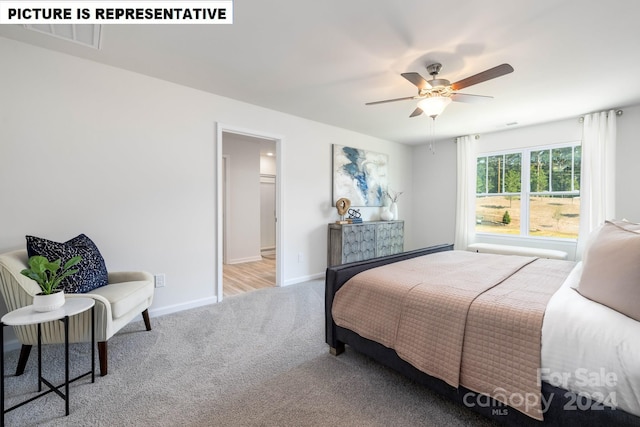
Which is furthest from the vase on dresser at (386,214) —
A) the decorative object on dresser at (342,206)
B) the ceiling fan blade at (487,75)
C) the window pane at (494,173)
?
the ceiling fan blade at (487,75)

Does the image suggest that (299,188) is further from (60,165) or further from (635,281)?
(635,281)

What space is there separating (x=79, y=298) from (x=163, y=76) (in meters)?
2.17

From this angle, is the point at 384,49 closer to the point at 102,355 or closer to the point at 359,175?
the point at 359,175

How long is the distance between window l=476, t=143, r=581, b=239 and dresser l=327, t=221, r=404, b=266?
1792mm

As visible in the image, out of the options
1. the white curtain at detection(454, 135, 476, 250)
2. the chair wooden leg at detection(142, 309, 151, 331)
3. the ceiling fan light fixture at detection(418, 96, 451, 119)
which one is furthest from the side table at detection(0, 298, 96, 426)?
the white curtain at detection(454, 135, 476, 250)

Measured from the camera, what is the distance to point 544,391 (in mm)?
1207

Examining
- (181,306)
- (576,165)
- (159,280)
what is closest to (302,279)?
(181,306)

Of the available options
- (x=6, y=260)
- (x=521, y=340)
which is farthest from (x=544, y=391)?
(x=6, y=260)

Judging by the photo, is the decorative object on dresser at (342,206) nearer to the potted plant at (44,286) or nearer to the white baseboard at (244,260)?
the white baseboard at (244,260)

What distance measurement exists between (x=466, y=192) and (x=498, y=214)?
0.64 metres

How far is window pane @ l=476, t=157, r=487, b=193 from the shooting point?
499 centimetres

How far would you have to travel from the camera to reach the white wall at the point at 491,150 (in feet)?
11.5

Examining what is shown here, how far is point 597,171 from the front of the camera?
366 centimetres

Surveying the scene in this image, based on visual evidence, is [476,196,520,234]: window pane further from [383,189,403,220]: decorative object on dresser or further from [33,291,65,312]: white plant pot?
[33,291,65,312]: white plant pot
